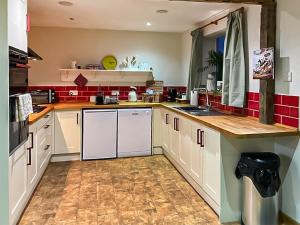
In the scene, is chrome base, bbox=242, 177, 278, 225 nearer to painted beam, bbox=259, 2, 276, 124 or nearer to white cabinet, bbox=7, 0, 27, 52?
painted beam, bbox=259, 2, 276, 124

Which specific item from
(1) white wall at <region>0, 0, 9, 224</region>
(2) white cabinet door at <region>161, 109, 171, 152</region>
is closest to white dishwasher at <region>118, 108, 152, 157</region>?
(2) white cabinet door at <region>161, 109, 171, 152</region>

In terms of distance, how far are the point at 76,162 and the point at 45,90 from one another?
1.43 metres

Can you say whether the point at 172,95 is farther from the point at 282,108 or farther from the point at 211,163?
the point at 282,108

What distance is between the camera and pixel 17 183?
251cm

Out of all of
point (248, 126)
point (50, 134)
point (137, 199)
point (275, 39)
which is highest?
point (275, 39)

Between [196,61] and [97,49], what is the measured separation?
187cm

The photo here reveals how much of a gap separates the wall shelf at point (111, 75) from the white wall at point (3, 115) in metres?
3.15

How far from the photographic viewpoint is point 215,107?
13.9 ft

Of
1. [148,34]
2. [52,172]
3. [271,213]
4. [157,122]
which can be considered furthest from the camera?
[148,34]

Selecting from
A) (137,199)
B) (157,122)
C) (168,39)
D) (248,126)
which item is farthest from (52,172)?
(168,39)

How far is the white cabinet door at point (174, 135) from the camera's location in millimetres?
4070

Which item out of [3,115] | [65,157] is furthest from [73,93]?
[3,115]

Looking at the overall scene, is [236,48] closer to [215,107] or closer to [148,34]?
[215,107]

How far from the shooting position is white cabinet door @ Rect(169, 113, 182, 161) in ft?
13.4
